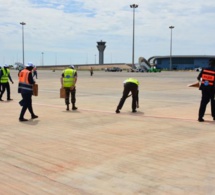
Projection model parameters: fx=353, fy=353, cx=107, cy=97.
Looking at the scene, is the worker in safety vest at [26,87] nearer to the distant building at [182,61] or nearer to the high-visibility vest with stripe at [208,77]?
the high-visibility vest with stripe at [208,77]

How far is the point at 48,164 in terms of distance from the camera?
5844mm

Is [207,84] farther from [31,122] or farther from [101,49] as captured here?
[101,49]

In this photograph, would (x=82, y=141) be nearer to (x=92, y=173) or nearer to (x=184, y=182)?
(x=92, y=173)

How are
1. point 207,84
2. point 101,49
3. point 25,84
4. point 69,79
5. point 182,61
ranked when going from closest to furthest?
point 207,84 → point 25,84 → point 69,79 → point 182,61 → point 101,49

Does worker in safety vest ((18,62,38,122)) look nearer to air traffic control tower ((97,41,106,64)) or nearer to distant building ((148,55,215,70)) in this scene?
distant building ((148,55,215,70))

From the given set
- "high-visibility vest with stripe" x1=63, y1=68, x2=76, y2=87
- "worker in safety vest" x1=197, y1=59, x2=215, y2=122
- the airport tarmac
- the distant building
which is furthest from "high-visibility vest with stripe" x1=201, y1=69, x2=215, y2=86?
the distant building

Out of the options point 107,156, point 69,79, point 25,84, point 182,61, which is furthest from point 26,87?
point 182,61

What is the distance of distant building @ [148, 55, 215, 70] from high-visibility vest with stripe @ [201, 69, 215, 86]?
14098cm

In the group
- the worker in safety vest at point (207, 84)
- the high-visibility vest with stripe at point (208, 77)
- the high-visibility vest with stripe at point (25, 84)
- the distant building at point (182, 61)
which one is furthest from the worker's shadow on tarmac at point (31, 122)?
the distant building at point (182, 61)

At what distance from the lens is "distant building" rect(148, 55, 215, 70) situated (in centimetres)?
15198

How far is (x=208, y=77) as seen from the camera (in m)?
10.0

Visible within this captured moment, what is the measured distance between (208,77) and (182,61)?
152326 millimetres

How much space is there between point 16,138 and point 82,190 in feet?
11.7

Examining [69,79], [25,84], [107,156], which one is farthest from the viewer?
[69,79]
